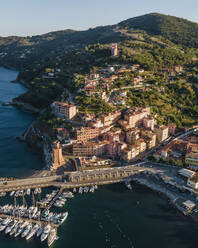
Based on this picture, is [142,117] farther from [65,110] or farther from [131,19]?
[131,19]

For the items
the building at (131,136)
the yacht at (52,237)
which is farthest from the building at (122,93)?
the yacht at (52,237)

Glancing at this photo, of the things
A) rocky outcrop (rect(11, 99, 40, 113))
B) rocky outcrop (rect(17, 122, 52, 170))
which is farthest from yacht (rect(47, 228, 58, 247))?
rocky outcrop (rect(11, 99, 40, 113))

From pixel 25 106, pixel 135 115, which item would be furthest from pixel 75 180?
pixel 25 106

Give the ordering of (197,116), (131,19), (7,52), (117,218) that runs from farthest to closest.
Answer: (7,52) → (131,19) → (197,116) → (117,218)

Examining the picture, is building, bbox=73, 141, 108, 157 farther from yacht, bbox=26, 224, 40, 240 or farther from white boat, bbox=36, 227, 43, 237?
white boat, bbox=36, 227, 43, 237

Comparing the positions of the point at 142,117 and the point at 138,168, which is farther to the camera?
the point at 142,117

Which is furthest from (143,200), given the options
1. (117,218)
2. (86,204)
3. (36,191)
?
(36,191)
